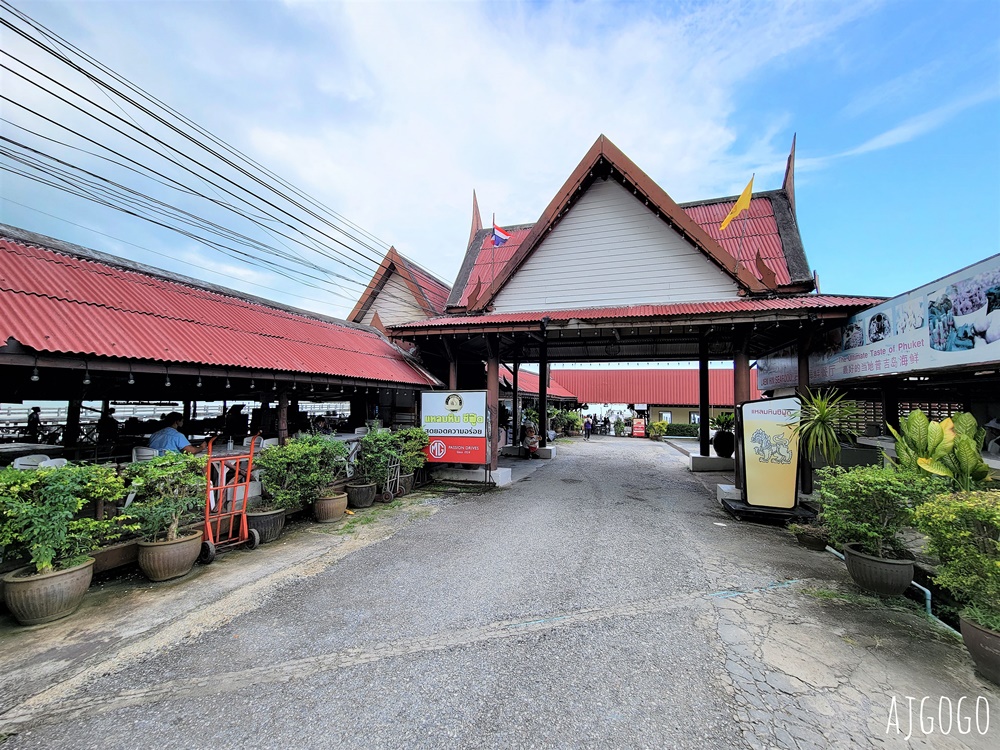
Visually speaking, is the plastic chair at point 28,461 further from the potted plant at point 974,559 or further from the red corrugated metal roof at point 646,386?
the red corrugated metal roof at point 646,386

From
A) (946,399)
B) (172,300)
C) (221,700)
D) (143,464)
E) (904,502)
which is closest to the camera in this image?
(221,700)

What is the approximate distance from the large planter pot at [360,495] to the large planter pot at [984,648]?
8132mm

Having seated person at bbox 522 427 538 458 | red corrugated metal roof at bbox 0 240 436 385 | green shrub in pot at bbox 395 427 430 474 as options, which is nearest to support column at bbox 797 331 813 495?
green shrub in pot at bbox 395 427 430 474

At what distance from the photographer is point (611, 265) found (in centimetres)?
1093

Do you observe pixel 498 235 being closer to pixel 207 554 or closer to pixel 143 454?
pixel 143 454

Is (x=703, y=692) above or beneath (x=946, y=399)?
beneath

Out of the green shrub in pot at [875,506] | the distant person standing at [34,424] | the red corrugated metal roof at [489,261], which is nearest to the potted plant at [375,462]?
the red corrugated metal roof at [489,261]

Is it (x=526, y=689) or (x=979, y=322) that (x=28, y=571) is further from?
(x=979, y=322)

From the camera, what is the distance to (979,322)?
5.09 meters

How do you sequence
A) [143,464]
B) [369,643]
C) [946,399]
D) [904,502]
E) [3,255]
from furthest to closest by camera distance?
1. [946,399]
2. [3,255]
3. [143,464]
4. [904,502]
5. [369,643]

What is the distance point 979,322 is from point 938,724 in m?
4.85

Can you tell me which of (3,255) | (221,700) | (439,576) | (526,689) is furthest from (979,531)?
(3,255)

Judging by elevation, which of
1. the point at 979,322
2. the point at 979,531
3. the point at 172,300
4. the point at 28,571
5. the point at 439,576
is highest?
the point at 172,300

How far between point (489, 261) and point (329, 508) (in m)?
9.94
